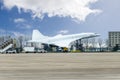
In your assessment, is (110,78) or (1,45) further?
(1,45)

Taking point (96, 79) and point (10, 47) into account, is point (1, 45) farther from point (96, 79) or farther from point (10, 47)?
point (96, 79)

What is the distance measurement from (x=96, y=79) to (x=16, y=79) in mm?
5001

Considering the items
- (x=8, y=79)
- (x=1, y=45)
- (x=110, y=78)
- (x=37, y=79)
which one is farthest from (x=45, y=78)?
(x=1, y=45)

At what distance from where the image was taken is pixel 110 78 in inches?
875

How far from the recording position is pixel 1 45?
179750 mm

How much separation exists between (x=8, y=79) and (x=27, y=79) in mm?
1214

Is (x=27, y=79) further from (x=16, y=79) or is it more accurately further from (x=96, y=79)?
(x=96, y=79)

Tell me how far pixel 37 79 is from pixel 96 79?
12.0ft

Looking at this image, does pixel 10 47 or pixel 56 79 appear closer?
pixel 56 79

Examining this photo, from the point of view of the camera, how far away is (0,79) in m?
22.0

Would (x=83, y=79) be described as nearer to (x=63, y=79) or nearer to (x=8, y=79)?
(x=63, y=79)

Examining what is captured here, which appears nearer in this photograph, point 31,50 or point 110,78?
point 110,78

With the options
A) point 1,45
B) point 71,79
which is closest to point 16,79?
point 71,79

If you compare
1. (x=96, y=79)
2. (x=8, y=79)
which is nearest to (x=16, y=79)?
(x=8, y=79)
